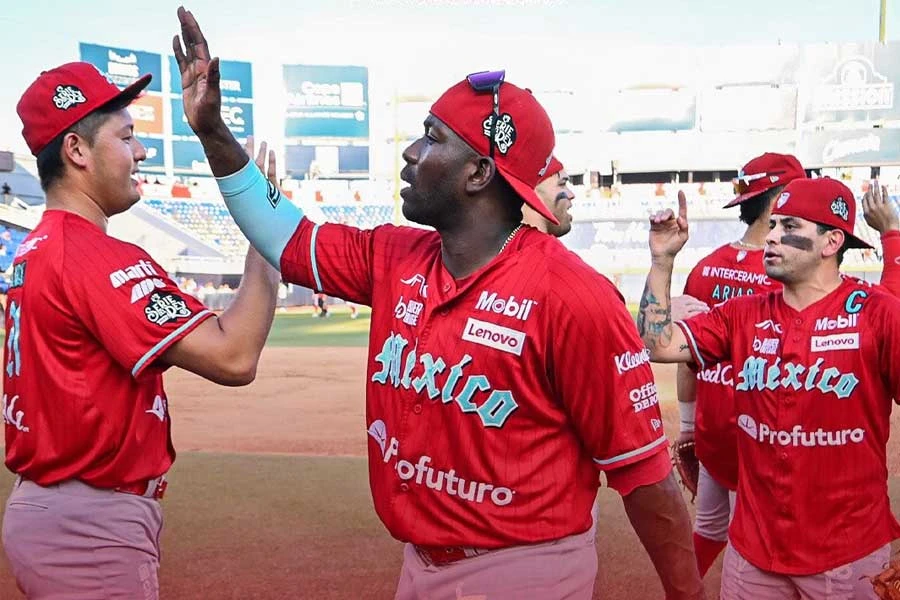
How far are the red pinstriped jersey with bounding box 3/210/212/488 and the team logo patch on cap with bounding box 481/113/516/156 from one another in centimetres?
97

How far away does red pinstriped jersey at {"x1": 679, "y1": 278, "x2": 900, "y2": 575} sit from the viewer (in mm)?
3002

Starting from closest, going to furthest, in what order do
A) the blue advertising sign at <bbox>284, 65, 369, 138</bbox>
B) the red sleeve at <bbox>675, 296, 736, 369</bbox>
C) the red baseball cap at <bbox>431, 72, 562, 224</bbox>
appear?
the red baseball cap at <bbox>431, 72, 562, 224</bbox> → the red sleeve at <bbox>675, 296, 736, 369</bbox> → the blue advertising sign at <bbox>284, 65, 369, 138</bbox>

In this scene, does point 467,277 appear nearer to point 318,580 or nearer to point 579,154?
point 318,580

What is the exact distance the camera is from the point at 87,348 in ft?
7.63

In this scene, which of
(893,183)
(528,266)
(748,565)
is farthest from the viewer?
(893,183)

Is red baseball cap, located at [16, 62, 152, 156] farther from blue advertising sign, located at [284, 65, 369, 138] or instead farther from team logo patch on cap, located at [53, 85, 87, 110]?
blue advertising sign, located at [284, 65, 369, 138]

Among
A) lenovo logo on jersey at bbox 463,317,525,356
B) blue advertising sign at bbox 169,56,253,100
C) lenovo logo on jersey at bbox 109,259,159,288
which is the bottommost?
lenovo logo on jersey at bbox 463,317,525,356

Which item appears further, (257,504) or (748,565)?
(257,504)

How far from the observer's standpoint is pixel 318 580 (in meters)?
4.86

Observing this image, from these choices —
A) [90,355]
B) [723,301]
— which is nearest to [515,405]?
[90,355]

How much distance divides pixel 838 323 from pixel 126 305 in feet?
8.38

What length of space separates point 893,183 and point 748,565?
3289 cm

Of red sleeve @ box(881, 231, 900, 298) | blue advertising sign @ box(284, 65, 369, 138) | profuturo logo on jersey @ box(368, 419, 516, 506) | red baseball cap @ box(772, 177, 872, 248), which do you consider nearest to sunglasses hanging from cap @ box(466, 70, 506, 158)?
profuturo logo on jersey @ box(368, 419, 516, 506)

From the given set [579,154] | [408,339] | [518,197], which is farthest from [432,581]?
[579,154]
